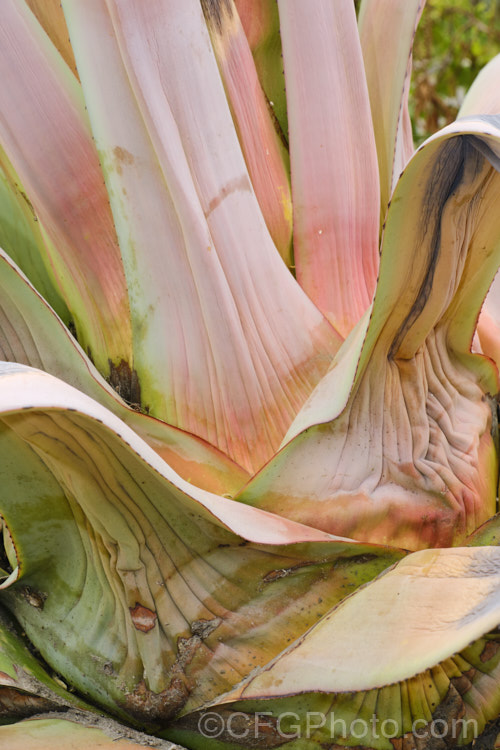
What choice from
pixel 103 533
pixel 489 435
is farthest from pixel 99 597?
pixel 489 435

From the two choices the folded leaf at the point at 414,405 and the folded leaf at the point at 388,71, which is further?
the folded leaf at the point at 388,71

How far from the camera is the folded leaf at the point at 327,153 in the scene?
0.72 metres

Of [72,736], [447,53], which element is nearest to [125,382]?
[72,736]

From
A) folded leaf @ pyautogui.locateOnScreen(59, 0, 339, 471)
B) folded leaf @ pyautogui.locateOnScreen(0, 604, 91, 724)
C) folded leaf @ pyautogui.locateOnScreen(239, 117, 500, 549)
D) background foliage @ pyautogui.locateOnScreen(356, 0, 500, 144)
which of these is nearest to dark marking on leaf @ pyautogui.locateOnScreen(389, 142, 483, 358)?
folded leaf @ pyautogui.locateOnScreen(239, 117, 500, 549)

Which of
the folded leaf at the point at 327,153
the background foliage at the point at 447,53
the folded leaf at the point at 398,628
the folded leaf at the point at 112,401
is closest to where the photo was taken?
the folded leaf at the point at 398,628

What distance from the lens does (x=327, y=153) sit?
730mm

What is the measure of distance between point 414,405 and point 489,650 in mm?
188

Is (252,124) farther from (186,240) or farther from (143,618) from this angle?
(143,618)

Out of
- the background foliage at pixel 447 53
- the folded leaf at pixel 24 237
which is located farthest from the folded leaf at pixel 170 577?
the background foliage at pixel 447 53

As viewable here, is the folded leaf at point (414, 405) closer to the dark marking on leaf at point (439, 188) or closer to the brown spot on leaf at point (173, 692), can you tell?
the dark marking on leaf at point (439, 188)

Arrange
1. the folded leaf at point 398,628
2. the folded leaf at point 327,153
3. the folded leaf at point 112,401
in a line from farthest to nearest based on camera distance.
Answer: the folded leaf at point 327,153, the folded leaf at point 112,401, the folded leaf at point 398,628

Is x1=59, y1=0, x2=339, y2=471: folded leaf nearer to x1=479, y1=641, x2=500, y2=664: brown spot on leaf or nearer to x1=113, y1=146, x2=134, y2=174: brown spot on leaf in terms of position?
x1=113, y1=146, x2=134, y2=174: brown spot on leaf

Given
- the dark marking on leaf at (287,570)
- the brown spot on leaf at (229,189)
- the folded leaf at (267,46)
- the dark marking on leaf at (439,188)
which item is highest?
the folded leaf at (267,46)

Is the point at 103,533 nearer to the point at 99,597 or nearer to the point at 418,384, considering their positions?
the point at 99,597
